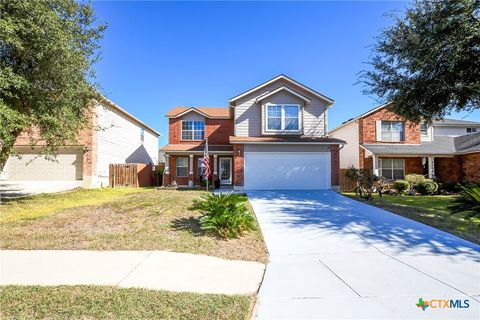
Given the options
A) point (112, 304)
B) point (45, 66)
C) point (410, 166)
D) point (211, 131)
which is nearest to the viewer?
point (112, 304)

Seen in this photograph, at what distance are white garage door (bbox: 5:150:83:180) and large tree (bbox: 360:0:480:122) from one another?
19.1 meters

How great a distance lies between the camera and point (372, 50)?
553 inches

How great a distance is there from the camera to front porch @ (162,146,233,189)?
21.4m

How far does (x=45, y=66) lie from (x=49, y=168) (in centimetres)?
1054

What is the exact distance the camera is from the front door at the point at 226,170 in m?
22.1

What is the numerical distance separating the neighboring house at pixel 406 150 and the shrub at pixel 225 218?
15.6m

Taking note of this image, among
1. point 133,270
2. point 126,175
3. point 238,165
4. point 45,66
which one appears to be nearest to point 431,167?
point 238,165

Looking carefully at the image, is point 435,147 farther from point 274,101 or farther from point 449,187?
point 274,101

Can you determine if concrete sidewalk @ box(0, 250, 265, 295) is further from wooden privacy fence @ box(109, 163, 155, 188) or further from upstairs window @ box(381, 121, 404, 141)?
upstairs window @ box(381, 121, 404, 141)

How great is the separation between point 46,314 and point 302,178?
49.5 feet

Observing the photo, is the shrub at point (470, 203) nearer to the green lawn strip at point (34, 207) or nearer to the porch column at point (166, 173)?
the green lawn strip at point (34, 207)

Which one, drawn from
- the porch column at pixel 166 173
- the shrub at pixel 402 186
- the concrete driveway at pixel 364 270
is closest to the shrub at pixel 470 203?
the concrete driveway at pixel 364 270

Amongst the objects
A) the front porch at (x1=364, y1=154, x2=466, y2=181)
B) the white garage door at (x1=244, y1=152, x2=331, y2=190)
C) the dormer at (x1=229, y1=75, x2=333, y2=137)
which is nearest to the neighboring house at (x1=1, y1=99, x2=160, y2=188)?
the dormer at (x1=229, y1=75, x2=333, y2=137)

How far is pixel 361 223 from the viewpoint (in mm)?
8719
